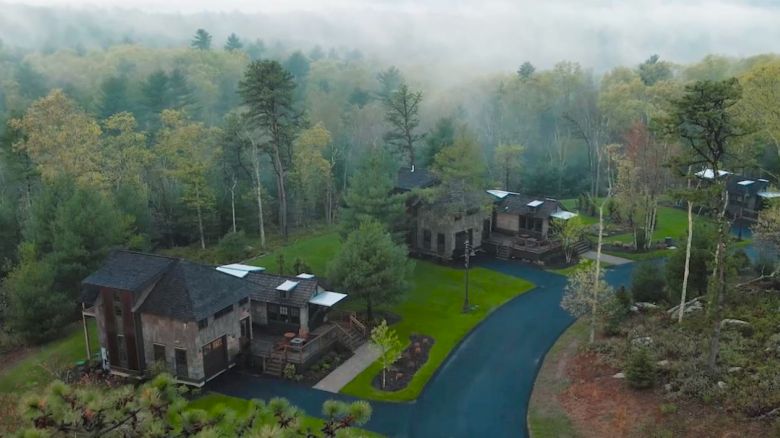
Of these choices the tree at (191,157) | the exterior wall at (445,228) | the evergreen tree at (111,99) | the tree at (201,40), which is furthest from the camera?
the tree at (201,40)

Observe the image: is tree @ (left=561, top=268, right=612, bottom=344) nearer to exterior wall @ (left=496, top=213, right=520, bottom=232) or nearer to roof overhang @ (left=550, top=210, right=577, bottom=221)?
roof overhang @ (left=550, top=210, right=577, bottom=221)

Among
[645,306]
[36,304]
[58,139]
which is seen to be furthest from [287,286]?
[58,139]

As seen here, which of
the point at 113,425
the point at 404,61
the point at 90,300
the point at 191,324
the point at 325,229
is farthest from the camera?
the point at 404,61

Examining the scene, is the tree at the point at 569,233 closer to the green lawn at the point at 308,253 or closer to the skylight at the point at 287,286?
the green lawn at the point at 308,253

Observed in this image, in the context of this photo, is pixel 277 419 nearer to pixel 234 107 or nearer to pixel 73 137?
pixel 73 137

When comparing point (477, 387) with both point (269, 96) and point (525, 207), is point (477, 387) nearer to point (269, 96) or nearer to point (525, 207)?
point (525, 207)

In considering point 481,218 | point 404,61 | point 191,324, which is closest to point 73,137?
point 191,324

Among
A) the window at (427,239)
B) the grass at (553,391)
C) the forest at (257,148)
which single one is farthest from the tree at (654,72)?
the grass at (553,391)
